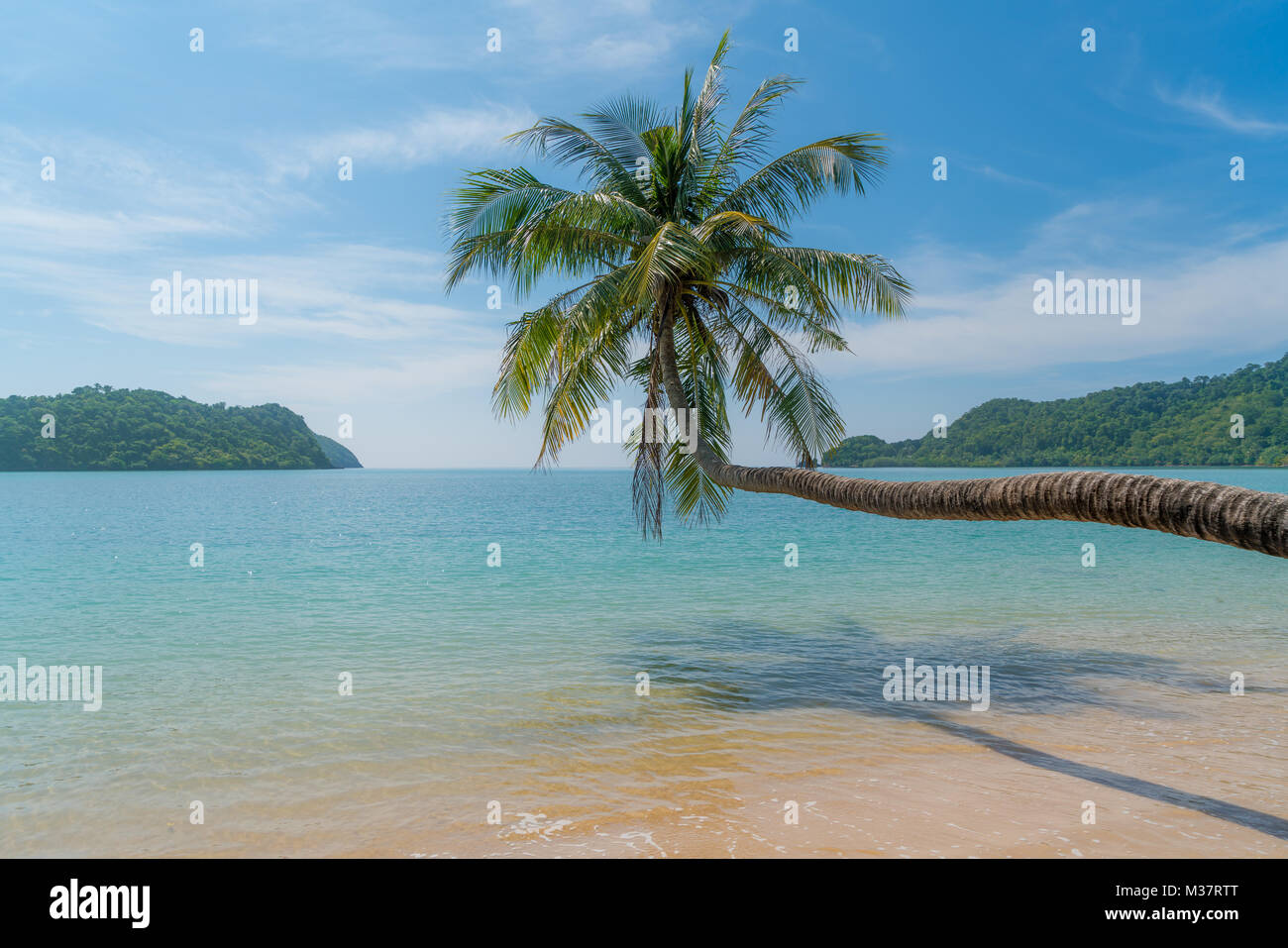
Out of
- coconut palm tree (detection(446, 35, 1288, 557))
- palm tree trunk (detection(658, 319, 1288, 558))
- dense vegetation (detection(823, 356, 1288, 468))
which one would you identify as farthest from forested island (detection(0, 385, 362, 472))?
palm tree trunk (detection(658, 319, 1288, 558))

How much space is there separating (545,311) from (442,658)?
5753mm

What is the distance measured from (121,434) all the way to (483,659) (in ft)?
378

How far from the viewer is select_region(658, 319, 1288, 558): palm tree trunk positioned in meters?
3.57

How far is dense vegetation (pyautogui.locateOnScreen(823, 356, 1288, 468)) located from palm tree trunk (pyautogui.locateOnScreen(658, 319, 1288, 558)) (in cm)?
5189

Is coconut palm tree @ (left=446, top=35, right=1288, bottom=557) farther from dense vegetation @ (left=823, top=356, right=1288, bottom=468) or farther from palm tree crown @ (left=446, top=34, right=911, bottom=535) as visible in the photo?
dense vegetation @ (left=823, top=356, right=1288, bottom=468)

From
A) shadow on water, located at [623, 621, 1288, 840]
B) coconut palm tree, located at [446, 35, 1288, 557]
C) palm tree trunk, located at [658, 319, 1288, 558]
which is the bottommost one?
shadow on water, located at [623, 621, 1288, 840]

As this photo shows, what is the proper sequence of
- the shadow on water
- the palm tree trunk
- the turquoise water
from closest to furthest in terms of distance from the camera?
the palm tree trunk, the turquoise water, the shadow on water

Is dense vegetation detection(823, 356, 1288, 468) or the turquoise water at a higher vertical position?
dense vegetation detection(823, 356, 1288, 468)

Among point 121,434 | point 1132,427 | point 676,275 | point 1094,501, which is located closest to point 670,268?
point 676,275

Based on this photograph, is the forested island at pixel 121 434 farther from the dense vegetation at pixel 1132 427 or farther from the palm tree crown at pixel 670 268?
the palm tree crown at pixel 670 268

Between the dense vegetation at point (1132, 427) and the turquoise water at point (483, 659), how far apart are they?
34405 millimetres

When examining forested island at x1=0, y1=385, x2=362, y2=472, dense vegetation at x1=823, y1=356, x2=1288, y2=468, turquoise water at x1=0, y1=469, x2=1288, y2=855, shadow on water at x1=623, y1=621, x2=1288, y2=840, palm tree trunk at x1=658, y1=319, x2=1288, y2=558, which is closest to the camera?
palm tree trunk at x1=658, y1=319, x2=1288, y2=558

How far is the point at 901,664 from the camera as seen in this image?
11.1 metres

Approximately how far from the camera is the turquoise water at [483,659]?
6176 millimetres
